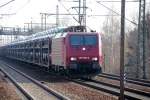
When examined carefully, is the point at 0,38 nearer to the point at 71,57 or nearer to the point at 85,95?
the point at 71,57

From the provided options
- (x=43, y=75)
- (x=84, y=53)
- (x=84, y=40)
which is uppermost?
(x=84, y=40)

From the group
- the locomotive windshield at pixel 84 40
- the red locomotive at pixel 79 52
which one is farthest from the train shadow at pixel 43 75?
the locomotive windshield at pixel 84 40

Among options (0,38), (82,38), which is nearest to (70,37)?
(82,38)

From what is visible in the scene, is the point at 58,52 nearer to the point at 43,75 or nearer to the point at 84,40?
the point at 84,40

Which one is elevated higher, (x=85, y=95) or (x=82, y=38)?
(x=82, y=38)

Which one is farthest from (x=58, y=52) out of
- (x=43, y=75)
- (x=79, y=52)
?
(x=43, y=75)

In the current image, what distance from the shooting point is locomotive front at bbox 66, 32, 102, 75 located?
94.2 feet

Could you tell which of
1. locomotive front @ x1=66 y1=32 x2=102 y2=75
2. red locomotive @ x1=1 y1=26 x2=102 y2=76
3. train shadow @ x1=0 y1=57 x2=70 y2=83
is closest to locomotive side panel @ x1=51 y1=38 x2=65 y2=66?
red locomotive @ x1=1 y1=26 x2=102 y2=76

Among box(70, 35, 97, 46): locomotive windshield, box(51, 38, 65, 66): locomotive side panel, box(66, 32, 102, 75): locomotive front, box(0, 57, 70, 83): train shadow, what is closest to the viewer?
box(66, 32, 102, 75): locomotive front

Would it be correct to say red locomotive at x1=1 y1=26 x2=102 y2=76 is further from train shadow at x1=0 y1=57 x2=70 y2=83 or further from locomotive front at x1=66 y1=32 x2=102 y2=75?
train shadow at x1=0 y1=57 x2=70 y2=83

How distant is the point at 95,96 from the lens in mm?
19266

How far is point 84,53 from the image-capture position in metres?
28.9

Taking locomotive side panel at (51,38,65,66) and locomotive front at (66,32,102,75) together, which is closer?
locomotive front at (66,32,102,75)

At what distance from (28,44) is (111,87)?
26880 millimetres
